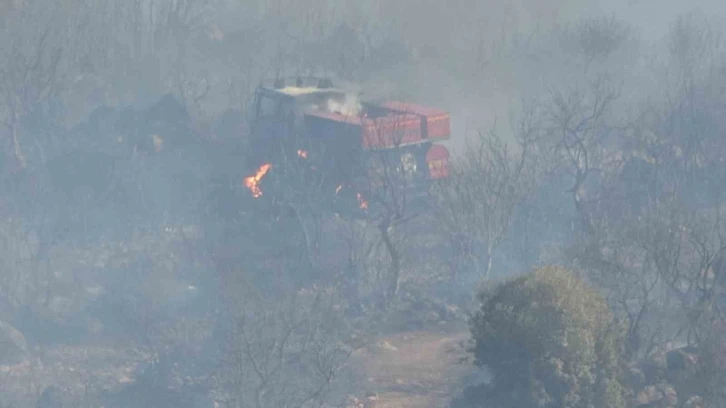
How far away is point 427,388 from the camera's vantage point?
54.2 feet

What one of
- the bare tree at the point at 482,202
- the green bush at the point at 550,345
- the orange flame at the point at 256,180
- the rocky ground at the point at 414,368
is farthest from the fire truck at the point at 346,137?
the green bush at the point at 550,345

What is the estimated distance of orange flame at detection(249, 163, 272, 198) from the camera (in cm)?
2456

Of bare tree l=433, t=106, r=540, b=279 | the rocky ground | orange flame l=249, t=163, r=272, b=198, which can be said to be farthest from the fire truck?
the rocky ground

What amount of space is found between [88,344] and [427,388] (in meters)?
8.18

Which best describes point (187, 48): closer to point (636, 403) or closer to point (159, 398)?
point (159, 398)

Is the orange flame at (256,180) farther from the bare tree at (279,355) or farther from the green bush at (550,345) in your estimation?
the green bush at (550,345)

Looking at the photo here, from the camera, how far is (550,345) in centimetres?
1330

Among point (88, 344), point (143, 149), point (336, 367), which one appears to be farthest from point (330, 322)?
point (143, 149)

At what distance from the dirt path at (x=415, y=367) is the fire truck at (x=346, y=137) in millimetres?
4704

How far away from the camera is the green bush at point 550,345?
43.5ft

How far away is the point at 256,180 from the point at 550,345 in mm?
13045

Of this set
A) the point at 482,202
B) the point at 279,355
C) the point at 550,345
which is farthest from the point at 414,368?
the point at 550,345

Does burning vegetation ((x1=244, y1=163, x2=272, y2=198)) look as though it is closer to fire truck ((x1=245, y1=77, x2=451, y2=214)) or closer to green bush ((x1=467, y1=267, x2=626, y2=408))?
fire truck ((x1=245, y1=77, x2=451, y2=214))

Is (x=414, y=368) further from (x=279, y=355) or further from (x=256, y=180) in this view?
(x=256, y=180)
